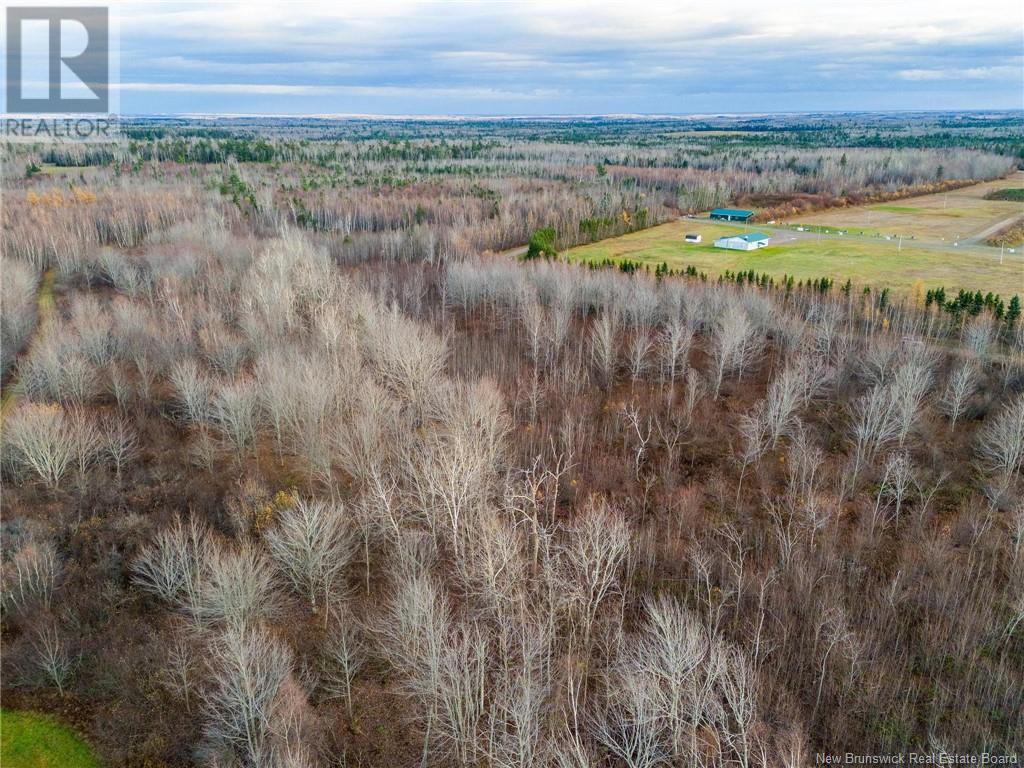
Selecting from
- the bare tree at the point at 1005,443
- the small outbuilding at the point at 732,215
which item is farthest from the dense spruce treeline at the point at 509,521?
the small outbuilding at the point at 732,215

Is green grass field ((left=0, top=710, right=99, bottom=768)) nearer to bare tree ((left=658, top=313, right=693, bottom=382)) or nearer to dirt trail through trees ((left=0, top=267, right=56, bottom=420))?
dirt trail through trees ((left=0, top=267, right=56, bottom=420))

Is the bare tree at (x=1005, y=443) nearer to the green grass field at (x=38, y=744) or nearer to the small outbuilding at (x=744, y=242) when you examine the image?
the green grass field at (x=38, y=744)

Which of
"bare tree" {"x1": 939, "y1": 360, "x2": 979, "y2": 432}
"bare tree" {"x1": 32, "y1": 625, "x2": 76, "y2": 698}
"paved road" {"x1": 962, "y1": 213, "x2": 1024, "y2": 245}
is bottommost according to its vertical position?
"bare tree" {"x1": 32, "y1": 625, "x2": 76, "y2": 698}

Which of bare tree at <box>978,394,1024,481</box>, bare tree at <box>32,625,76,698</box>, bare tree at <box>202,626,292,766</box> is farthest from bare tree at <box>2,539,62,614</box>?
bare tree at <box>978,394,1024,481</box>

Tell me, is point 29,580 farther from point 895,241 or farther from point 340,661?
point 895,241

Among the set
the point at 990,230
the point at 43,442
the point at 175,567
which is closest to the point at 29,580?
the point at 175,567

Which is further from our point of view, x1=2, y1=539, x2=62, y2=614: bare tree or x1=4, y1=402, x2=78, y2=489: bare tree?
x1=4, y1=402, x2=78, y2=489: bare tree

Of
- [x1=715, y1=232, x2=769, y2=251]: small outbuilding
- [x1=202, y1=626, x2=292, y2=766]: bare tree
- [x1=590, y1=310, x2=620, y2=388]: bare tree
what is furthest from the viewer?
[x1=715, y1=232, x2=769, y2=251]: small outbuilding
